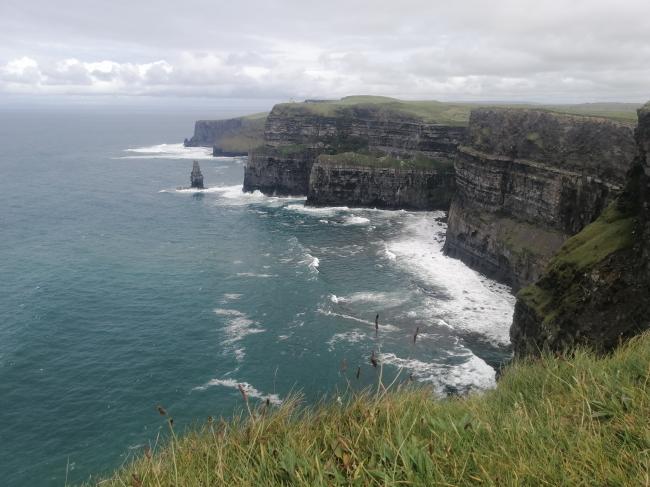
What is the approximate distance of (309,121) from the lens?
118m

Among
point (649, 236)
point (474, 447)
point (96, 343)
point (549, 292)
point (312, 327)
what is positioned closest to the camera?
point (474, 447)

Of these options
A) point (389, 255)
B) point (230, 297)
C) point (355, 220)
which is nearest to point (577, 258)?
point (230, 297)

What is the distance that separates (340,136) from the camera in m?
114

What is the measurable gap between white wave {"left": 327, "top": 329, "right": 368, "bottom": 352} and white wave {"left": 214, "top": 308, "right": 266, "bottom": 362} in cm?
652

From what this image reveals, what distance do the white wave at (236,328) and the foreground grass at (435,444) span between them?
30.5 m

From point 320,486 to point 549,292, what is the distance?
30758 millimetres

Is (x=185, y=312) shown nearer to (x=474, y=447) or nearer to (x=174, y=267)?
(x=174, y=267)

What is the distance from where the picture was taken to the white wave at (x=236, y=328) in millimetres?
39503

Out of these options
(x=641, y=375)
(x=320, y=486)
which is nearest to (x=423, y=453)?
(x=320, y=486)

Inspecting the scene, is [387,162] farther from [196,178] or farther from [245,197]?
[196,178]

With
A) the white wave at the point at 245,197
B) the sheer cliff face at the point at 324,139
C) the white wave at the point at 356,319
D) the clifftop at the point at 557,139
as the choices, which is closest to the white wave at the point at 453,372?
the white wave at the point at 356,319

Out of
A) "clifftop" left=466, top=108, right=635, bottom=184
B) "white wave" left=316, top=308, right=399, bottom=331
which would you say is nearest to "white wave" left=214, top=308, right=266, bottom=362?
"white wave" left=316, top=308, right=399, bottom=331

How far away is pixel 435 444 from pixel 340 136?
11084 cm

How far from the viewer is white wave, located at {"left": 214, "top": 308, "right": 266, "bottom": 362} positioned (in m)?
39.5
